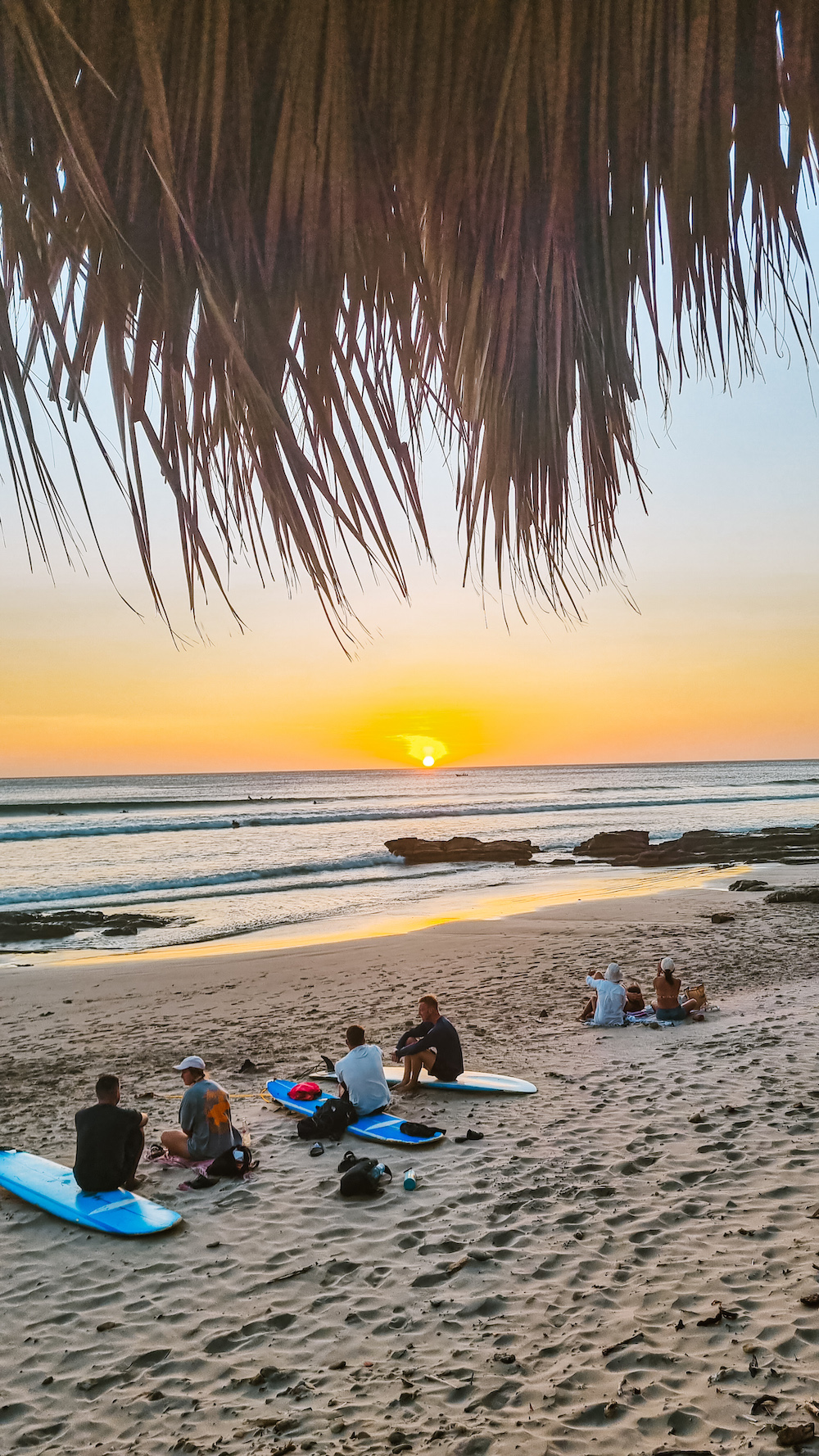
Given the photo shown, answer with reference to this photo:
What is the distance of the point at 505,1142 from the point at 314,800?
56658 mm

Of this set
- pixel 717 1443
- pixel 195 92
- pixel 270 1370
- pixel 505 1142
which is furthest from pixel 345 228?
pixel 505 1142

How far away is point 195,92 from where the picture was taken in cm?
91

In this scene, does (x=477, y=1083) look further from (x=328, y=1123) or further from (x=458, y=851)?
(x=458, y=851)

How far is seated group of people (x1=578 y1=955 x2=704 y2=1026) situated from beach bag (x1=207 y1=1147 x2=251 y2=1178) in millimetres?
4686

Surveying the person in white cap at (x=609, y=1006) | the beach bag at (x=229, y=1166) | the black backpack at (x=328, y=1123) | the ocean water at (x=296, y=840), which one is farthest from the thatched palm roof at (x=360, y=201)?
the ocean water at (x=296, y=840)

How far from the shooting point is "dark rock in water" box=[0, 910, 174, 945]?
17828mm

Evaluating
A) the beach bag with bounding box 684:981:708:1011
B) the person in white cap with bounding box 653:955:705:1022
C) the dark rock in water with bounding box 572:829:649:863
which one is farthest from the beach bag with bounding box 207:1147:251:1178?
the dark rock in water with bounding box 572:829:649:863

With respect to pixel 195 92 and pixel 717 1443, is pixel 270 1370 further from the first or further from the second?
pixel 195 92

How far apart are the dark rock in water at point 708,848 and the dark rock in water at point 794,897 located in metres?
6.63

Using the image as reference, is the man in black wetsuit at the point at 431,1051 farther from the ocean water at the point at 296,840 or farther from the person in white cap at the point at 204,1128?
the ocean water at the point at 296,840

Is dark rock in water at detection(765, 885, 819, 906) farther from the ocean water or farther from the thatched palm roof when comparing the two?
the thatched palm roof

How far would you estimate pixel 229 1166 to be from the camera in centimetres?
609

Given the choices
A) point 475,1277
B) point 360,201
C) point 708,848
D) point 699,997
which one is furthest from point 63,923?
point 360,201

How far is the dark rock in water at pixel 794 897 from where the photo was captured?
17.7 metres
